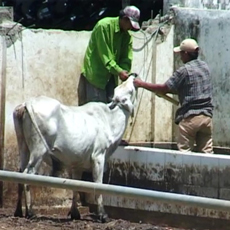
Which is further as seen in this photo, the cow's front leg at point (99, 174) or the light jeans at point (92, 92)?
the light jeans at point (92, 92)

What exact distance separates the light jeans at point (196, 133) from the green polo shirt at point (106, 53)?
0.92 m

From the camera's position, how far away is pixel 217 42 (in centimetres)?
1223

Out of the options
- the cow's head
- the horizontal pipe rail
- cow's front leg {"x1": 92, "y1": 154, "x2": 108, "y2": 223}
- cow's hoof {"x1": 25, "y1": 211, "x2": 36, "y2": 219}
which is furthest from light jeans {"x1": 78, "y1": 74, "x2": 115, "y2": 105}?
the horizontal pipe rail

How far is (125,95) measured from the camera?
10602mm

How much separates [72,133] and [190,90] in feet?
4.43

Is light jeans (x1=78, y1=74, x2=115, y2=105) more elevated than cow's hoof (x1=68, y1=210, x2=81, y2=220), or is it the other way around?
light jeans (x1=78, y1=74, x2=115, y2=105)

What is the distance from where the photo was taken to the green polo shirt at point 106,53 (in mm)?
10766

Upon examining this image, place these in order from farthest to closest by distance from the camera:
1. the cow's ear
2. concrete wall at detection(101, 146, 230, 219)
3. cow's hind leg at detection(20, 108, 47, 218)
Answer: the cow's ear, concrete wall at detection(101, 146, 230, 219), cow's hind leg at detection(20, 108, 47, 218)

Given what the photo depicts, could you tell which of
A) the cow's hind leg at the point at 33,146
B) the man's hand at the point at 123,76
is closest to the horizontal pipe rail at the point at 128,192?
the cow's hind leg at the point at 33,146

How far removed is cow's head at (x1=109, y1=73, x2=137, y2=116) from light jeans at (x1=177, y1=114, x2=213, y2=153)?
604mm

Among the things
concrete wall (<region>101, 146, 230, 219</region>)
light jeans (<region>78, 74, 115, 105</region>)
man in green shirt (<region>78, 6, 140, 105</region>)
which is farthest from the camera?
light jeans (<region>78, 74, 115, 105</region>)

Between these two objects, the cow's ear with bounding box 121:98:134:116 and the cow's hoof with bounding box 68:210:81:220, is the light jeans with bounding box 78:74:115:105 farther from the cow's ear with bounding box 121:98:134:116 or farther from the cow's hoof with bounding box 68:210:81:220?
the cow's hoof with bounding box 68:210:81:220

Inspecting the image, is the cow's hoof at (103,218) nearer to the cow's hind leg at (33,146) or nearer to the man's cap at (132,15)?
the cow's hind leg at (33,146)

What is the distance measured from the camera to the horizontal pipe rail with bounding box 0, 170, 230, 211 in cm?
689
